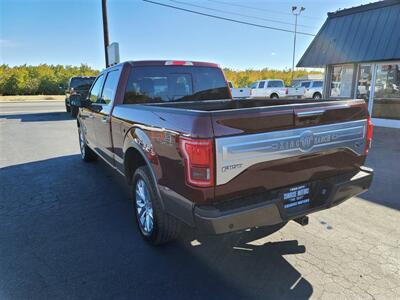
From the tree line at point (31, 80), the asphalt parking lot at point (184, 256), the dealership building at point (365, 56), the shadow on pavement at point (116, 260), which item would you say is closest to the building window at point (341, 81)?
the dealership building at point (365, 56)

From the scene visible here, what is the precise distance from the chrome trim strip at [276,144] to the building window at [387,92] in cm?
1014

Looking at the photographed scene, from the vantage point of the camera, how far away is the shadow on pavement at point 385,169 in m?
4.61

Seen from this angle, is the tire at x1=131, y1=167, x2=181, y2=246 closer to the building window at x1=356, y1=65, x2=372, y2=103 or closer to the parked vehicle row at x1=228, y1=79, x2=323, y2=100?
the building window at x1=356, y1=65, x2=372, y2=103

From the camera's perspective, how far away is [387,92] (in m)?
11.6

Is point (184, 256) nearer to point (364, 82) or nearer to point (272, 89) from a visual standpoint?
point (364, 82)

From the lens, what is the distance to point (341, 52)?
1198cm

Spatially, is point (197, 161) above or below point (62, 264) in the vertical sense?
above

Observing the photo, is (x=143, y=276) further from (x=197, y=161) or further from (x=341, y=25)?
(x=341, y=25)

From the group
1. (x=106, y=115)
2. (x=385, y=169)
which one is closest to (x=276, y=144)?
(x=106, y=115)

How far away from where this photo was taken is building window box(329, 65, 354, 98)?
1272 centimetres

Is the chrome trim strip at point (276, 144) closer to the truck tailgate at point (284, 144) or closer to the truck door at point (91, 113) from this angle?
the truck tailgate at point (284, 144)

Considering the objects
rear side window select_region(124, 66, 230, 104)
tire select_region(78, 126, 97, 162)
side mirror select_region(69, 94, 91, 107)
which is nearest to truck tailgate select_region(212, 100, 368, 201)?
rear side window select_region(124, 66, 230, 104)

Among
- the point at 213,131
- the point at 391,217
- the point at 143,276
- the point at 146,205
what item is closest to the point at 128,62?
the point at 146,205

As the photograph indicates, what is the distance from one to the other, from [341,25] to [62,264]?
1333 centimetres
